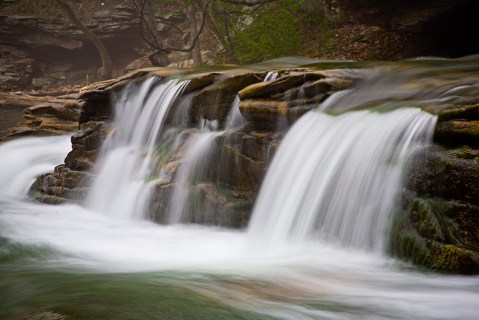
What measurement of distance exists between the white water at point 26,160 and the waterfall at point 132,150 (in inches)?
65.7

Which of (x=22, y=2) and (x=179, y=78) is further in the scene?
(x=22, y=2)

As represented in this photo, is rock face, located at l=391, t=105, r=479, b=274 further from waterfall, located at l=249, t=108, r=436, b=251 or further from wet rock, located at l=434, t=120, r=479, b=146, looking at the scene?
waterfall, located at l=249, t=108, r=436, b=251

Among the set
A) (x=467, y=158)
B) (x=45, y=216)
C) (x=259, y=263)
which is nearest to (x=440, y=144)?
(x=467, y=158)

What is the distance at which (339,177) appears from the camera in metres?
5.48

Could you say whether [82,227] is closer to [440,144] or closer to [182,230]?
[182,230]

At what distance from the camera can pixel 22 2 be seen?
85.9 feet

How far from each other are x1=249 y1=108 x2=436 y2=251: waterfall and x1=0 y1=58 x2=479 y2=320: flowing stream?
14 mm

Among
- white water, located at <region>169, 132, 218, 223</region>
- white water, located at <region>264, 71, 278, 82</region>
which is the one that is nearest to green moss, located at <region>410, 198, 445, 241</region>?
white water, located at <region>264, 71, 278, 82</region>

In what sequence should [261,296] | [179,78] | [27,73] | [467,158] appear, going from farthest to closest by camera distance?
[27,73], [179,78], [467,158], [261,296]

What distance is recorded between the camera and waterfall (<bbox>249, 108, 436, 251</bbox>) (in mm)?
4918

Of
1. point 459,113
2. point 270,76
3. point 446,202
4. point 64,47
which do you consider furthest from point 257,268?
point 64,47

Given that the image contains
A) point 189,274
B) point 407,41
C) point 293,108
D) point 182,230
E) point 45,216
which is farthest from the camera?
point 407,41

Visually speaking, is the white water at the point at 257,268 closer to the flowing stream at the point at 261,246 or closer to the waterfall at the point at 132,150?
the flowing stream at the point at 261,246

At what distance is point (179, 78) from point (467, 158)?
5779 mm
